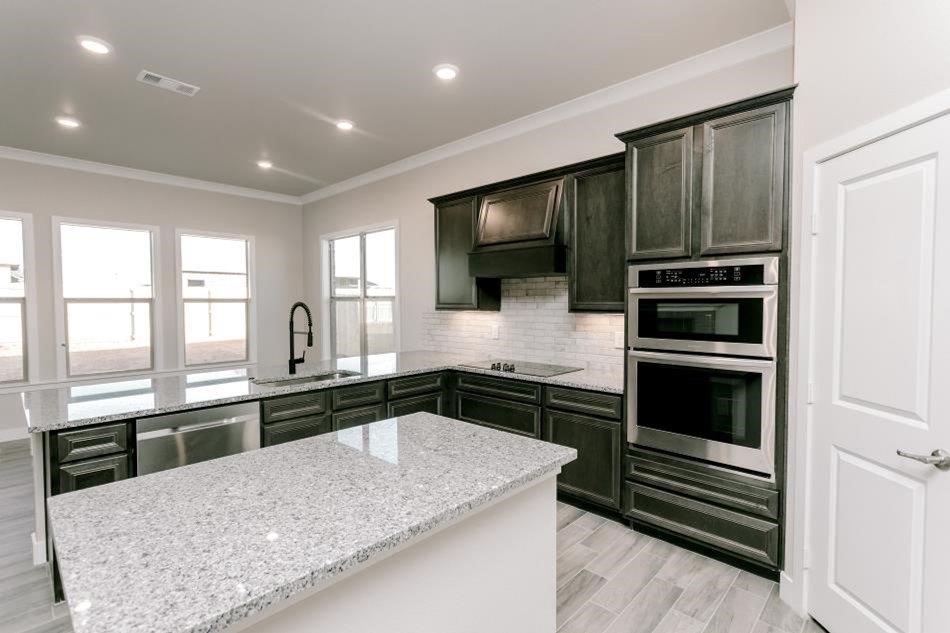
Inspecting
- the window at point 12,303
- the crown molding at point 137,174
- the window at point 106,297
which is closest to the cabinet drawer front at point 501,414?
the window at point 106,297

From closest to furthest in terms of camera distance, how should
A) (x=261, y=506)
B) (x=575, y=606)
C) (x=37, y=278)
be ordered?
(x=261, y=506) < (x=575, y=606) < (x=37, y=278)

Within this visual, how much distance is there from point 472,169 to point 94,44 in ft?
9.80

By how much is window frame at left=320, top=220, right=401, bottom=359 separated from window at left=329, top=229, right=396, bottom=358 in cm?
1

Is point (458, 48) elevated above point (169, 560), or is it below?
above

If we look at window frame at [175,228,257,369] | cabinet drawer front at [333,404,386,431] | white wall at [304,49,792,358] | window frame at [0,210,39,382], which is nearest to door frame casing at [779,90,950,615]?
white wall at [304,49,792,358]

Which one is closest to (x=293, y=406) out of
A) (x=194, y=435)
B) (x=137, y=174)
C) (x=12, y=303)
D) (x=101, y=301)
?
(x=194, y=435)

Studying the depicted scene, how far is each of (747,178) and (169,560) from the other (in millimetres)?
2805

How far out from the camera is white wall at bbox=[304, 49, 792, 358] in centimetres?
313

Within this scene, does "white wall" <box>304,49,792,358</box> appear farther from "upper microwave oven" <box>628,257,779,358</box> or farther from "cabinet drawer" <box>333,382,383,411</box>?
"cabinet drawer" <box>333,382,383,411</box>

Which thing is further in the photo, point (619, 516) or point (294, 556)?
point (619, 516)

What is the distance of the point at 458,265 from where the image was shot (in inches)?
173

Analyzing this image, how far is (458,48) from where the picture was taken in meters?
3.02

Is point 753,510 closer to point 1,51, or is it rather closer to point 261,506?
point 261,506

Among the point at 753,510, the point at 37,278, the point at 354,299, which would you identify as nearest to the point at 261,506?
the point at 753,510
